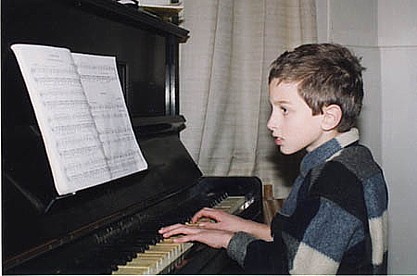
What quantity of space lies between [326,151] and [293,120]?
0.10 metres

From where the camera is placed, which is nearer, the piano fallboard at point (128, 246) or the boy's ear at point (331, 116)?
the piano fallboard at point (128, 246)

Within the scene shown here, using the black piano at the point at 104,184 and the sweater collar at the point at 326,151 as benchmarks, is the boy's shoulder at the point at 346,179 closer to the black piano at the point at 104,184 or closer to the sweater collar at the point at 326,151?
the sweater collar at the point at 326,151

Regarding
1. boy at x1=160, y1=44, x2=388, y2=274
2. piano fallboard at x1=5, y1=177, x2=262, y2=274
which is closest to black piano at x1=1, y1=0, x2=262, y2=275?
piano fallboard at x1=5, y1=177, x2=262, y2=274

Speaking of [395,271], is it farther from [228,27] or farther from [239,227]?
[239,227]

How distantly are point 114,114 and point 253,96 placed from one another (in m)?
1.17

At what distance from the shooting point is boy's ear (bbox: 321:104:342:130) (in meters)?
1.51

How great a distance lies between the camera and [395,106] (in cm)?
328

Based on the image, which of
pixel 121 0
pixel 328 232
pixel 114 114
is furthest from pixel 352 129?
pixel 121 0

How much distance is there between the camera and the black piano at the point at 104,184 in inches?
47.4

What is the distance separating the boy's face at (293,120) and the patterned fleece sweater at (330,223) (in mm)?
39

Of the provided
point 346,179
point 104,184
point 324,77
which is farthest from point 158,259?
point 324,77

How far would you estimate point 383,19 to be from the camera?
3.29m

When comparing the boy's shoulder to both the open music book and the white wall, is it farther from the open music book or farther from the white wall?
the white wall

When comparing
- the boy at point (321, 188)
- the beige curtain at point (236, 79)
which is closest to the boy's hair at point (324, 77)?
the boy at point (321, 188)
